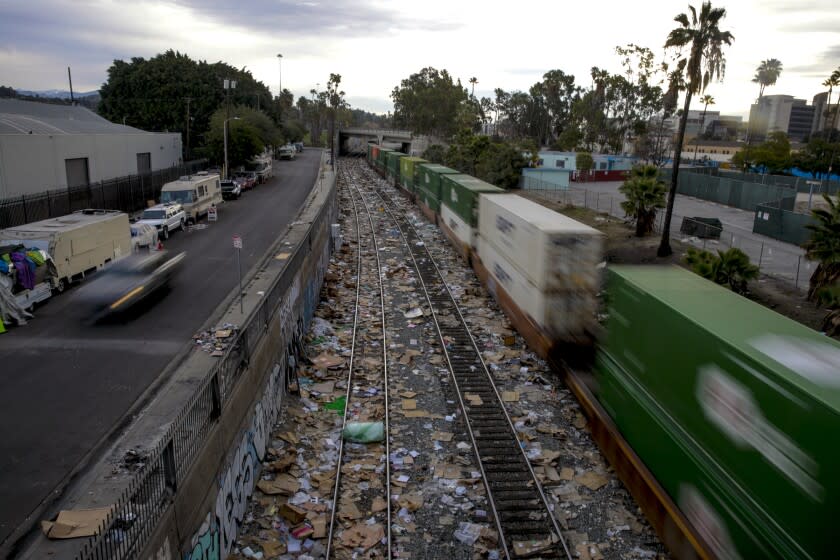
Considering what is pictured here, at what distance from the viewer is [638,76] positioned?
281ft

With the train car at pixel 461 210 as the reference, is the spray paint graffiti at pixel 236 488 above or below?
below

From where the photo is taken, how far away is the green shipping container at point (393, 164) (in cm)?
5749

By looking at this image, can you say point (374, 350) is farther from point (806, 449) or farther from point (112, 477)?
point (806, 449)

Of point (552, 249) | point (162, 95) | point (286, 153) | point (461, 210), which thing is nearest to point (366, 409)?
point (552, 249)

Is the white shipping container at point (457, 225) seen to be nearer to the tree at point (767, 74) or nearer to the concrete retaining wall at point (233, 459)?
the concrete retaining wall at point (233, 459)

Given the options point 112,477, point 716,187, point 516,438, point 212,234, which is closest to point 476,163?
point 716,187

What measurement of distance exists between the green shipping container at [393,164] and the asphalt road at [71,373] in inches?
1344

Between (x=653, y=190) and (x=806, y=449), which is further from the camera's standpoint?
(x=653, y=190)

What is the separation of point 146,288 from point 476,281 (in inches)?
490

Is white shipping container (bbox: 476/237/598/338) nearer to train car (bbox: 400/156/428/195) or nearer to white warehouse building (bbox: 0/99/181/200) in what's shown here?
white warehouse building (bbox: 0/99/181/200)

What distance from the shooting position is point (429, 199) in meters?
38.7

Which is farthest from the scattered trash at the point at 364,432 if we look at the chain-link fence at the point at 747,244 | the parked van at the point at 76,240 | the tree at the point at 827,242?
the chain-link fence at the point at 747,244

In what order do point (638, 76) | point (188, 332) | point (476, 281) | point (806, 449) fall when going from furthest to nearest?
point (638, 76) → point (476, 281) → point (188, 332) → point (806, 449)

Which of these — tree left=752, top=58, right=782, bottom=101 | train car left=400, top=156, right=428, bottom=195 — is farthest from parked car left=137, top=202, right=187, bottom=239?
tree left=752, top=58, right=782, bottom=101
